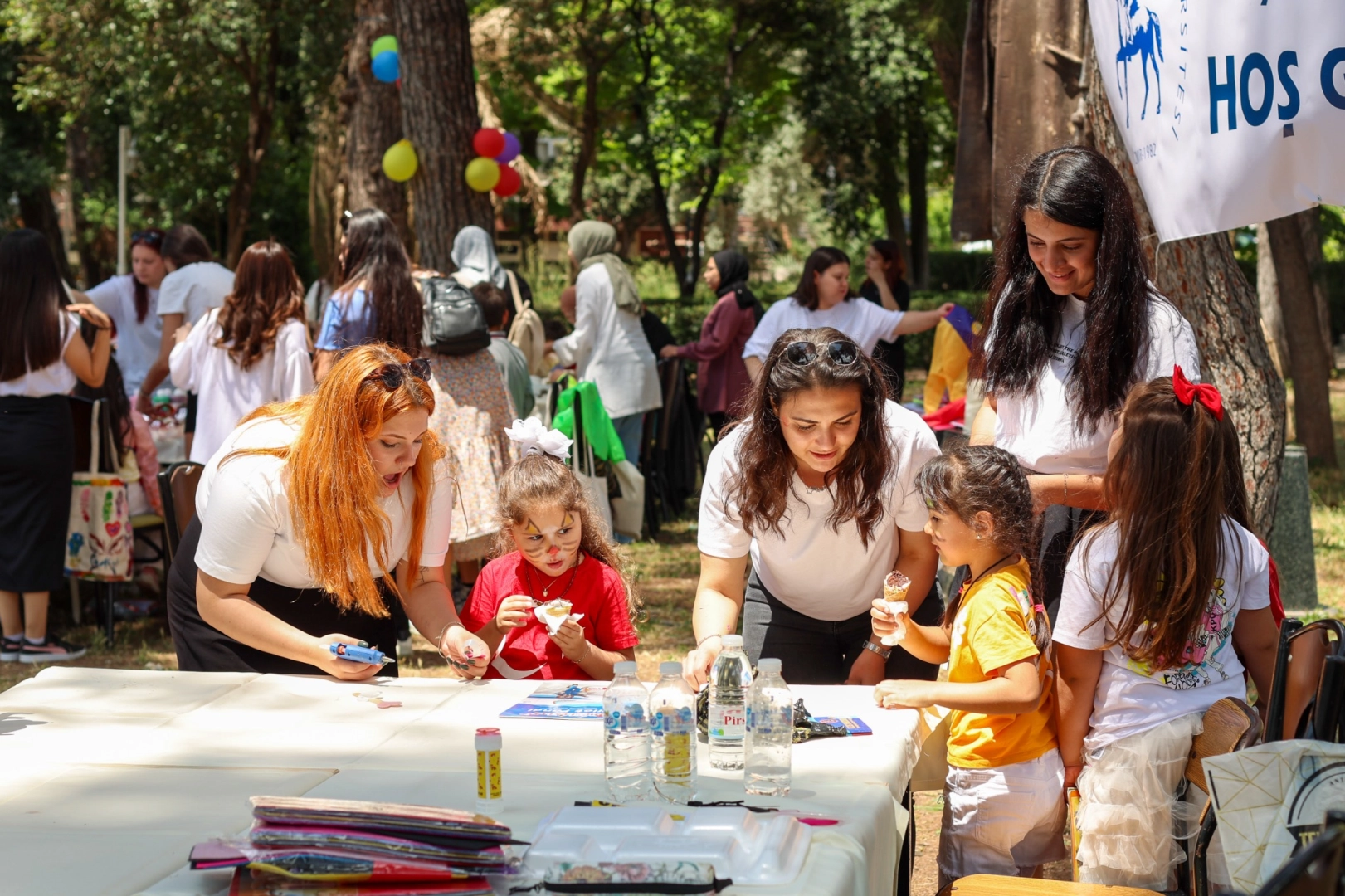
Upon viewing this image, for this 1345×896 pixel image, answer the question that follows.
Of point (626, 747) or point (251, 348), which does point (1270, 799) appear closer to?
point (626, 747)

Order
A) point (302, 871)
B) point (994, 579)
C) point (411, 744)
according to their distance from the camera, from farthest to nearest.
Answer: point (994, 579)
point (411, 744)
point (302, 871)

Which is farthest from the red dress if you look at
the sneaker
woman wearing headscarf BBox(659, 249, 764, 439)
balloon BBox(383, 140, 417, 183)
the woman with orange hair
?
balloon BBox(383, 140, 417, 183)

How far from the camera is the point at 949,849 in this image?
9.67ft

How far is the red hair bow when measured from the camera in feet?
9.09

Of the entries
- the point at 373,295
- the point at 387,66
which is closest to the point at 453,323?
the point at 373,295

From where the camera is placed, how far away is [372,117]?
11250 millimetres

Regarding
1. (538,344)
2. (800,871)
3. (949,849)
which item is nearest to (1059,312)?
(949,849)

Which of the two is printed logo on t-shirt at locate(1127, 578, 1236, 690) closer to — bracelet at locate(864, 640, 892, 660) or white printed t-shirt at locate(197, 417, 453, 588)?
bracelet at locate(864, 640, 892, 660)

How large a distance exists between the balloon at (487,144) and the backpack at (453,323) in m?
3.10

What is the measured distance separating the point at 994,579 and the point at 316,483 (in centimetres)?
156

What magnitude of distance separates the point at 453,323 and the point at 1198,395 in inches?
151

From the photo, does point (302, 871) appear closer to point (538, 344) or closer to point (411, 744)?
point (411, 744)

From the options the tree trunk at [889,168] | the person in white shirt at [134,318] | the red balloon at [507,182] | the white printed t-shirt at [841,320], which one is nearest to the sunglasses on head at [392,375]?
the white printed t-shirt at [841,320]

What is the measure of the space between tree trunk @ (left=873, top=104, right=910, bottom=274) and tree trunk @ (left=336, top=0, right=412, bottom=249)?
1227cm
